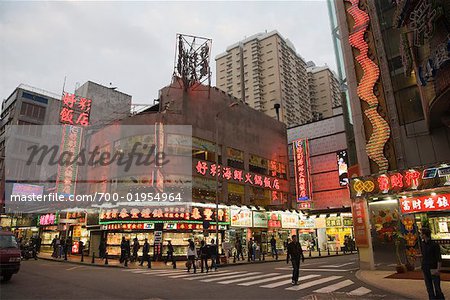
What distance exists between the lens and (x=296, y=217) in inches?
1641

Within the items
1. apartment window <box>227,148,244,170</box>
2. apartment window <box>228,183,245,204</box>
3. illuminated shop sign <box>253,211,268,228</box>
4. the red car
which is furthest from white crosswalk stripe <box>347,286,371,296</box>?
apartment window <box>227,148,244,170</box>

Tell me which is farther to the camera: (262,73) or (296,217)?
(262,73)

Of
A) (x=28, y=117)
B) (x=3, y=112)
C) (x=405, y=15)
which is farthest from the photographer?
(x=3, y=112)

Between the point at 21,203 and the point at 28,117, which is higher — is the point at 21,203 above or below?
below

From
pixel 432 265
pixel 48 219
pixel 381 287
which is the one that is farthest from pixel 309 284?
pixel 48 219

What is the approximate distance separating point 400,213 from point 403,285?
6.20 meters

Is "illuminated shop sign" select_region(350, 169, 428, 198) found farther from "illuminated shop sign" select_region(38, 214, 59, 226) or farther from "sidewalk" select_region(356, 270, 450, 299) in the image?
"illuminated shop sign" select_region(38, 214, 59, 226)

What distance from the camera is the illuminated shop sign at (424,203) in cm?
1595

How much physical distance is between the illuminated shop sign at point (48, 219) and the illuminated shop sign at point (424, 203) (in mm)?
36037

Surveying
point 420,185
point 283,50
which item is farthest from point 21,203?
point 283,50

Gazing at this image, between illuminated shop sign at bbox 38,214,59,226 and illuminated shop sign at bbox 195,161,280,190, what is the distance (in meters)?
19.4

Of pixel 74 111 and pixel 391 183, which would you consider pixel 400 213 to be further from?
pixel 74 111

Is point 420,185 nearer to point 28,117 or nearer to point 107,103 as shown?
point 107,103

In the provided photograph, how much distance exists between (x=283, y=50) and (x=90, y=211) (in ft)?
258
